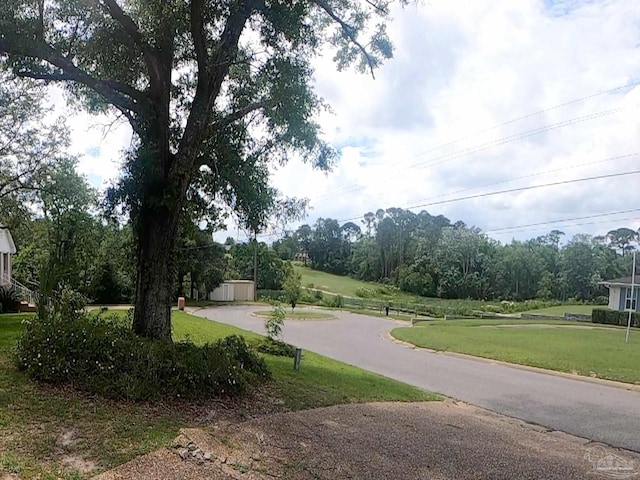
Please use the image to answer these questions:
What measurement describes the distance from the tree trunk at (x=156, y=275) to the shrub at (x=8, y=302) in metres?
15.5

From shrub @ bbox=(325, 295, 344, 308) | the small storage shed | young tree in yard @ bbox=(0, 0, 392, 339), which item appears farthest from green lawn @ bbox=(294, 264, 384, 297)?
young tree in yard @ bbox=(0, 0, 392, 339)

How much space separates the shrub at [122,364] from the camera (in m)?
6.20

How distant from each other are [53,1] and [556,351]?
17957 millimetres

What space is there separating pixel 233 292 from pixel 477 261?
37199 millimetres

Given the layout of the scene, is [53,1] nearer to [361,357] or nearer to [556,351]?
[361,357]

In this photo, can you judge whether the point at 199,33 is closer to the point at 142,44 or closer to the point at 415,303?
the point at 142,44

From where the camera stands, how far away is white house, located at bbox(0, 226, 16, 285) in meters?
24.9

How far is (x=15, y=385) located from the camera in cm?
609

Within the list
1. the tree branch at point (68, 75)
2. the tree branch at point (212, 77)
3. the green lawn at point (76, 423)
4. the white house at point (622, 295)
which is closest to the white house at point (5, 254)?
the tree branch at point (68, 75)

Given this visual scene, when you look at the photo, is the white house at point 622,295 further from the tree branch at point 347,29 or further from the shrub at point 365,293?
the tree branch at point 347,29

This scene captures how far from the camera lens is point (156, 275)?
814cm

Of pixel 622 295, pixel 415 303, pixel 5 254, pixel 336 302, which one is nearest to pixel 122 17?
pixel 5 254

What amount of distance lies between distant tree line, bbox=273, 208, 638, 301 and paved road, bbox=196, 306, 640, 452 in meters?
39.9

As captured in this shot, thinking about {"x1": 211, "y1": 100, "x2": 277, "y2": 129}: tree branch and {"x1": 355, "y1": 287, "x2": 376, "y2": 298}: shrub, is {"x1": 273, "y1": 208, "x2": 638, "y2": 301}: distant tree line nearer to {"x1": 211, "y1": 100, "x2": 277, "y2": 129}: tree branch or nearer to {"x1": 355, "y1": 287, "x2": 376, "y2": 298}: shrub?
{"x1": 355, "y1": 287, "x2": 376, "y2": 298}: shrub
